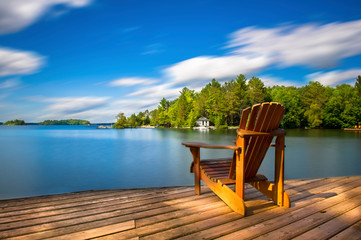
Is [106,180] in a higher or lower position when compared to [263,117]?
lower

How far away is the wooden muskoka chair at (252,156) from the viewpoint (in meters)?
2.17

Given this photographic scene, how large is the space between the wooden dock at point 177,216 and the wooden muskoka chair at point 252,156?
0.15m

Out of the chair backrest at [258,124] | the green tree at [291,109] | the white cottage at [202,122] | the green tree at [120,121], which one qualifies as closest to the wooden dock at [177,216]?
the chair backrest at [258,124]

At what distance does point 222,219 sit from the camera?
2139 mm

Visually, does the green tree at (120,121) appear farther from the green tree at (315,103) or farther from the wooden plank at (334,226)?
the wooden plank at (334,226)

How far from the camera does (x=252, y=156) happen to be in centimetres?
235

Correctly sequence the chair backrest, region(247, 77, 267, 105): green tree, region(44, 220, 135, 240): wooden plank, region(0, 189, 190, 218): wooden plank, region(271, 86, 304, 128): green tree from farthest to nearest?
1. region(247, 77, 267, 105): green tree
2. region(271, 86, 304, 128): green tree
3. region(0, 189, 190, 218): wooden plank
4. the chair backrest
5. region(44, 220, 135, 240): wooden plank

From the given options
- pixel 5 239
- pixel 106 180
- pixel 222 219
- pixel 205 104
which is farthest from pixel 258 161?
pixel 205 104

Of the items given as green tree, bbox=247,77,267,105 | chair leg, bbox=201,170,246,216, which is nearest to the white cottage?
green tree, bbox=247,77,267,105

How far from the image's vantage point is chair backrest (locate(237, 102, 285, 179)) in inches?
84.2

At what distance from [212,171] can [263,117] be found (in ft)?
3.32

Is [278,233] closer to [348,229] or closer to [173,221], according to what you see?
[348,229]

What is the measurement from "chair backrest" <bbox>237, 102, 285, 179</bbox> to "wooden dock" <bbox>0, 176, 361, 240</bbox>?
590mm

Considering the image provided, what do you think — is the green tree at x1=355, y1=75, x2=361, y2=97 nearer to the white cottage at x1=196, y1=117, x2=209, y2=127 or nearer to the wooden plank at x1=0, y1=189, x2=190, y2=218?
the white cottage at x1=196, y1=117, x2=209, y2=127
